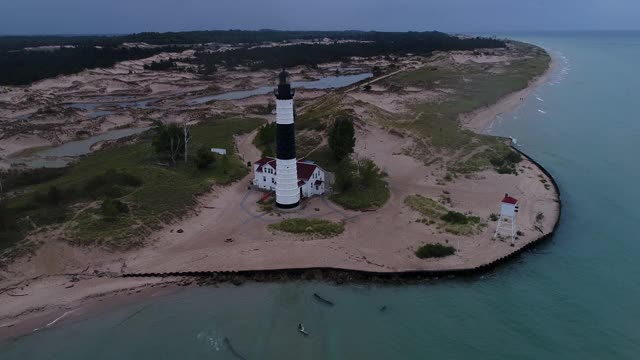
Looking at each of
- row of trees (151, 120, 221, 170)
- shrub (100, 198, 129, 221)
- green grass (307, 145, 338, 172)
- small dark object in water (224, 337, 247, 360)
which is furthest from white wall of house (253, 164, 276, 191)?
small dark object in water (224, 337, 247, 360)

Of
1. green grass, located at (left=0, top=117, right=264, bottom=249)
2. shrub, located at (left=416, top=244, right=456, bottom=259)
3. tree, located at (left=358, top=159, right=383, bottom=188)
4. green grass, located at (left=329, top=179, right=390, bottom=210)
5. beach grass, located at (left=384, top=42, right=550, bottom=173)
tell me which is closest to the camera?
shrub, located at (left=416, top=244, right=456, bottom=259)

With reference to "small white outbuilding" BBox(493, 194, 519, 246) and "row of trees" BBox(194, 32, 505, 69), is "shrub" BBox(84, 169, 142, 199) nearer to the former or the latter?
"small white outbuilding" BBox(493, 194, 519, 246)

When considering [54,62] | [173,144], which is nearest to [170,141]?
[173,144]

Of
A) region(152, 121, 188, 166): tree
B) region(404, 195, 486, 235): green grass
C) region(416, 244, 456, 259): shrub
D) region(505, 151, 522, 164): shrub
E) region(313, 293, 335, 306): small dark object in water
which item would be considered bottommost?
region(313, 293, 335, 306): small dark object in water

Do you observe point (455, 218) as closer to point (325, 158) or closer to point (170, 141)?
point (325, 158)

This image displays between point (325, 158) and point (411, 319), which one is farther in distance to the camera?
point (325, 158)

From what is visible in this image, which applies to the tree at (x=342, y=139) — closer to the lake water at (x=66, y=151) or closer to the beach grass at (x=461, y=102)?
the beach grass at (x=461, y=102)
